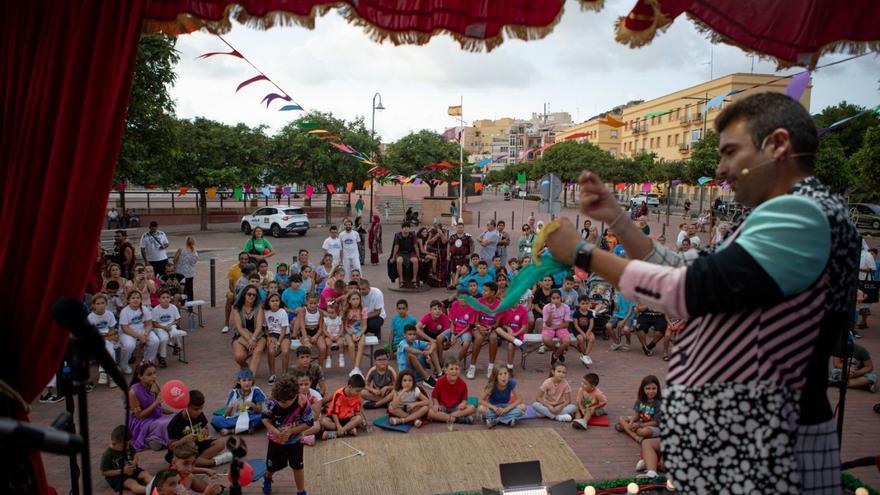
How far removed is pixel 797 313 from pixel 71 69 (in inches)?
117

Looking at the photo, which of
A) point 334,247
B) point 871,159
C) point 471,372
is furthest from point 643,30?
point 871,159

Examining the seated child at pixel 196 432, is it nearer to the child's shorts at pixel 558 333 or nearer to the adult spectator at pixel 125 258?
the child's shorts at pixel 558 333

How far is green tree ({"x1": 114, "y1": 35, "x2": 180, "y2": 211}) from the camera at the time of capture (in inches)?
458

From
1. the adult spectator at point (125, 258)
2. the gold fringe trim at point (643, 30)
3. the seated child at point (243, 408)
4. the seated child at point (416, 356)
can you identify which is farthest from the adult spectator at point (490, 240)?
the gold fringe trim at point (643, 30)

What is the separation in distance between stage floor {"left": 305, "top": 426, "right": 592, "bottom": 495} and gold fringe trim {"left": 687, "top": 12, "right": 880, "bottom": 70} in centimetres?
369

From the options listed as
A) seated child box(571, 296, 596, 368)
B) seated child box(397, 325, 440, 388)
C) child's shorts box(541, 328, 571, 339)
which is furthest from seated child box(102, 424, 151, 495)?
seated child box(571, 296, 596, 368)

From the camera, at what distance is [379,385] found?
22.8 ft

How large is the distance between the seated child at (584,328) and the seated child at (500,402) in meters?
2.35

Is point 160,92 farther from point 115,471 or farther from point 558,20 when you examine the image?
point 558,20

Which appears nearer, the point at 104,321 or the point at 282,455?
the point at 282,455

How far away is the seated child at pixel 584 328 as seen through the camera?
862 cm

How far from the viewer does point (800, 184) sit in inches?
58.6

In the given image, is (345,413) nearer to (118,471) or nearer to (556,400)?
(118,471)

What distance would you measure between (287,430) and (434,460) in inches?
57.6
